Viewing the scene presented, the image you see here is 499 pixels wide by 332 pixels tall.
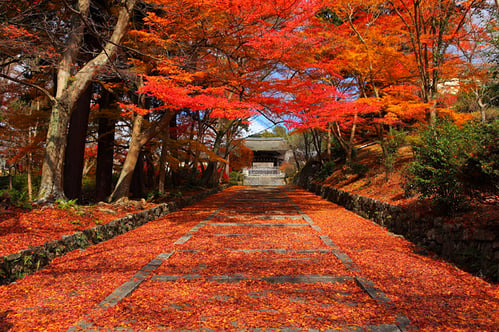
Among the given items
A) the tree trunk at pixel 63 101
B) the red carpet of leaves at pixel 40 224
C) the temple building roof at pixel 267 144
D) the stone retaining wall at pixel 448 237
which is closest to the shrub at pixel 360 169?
the stone retaining wall at pixel 448 237

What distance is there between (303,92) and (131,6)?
20.0ft

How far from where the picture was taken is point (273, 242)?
19.9 feet

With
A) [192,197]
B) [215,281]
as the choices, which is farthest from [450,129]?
[192,197]

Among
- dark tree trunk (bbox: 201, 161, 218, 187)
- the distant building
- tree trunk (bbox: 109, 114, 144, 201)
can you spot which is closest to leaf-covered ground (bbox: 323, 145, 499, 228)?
dark tree trunk (bbox: 201, 161, 218, 187)

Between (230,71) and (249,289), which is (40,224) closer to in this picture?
(249,289)

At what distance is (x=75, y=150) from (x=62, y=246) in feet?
20.3

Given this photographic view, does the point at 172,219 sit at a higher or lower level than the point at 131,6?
lower

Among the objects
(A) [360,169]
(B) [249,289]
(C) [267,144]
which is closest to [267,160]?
(C) [267,144]

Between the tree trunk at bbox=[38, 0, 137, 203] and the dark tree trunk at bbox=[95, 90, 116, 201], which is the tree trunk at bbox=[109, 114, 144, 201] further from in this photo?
the dark tree trunk at bbox=[95, 90, 116, 201]

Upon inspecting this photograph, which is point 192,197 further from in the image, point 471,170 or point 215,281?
point 471,170

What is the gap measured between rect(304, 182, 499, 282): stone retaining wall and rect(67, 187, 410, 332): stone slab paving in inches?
62.1

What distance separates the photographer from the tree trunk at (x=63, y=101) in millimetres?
7541

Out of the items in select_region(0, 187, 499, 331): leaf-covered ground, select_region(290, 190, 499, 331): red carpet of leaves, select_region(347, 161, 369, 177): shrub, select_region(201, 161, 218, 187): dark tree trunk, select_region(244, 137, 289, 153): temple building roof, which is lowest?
select_region(0, 187, 499, 331): leaf-covered ground

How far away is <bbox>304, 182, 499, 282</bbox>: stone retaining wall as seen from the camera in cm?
404
